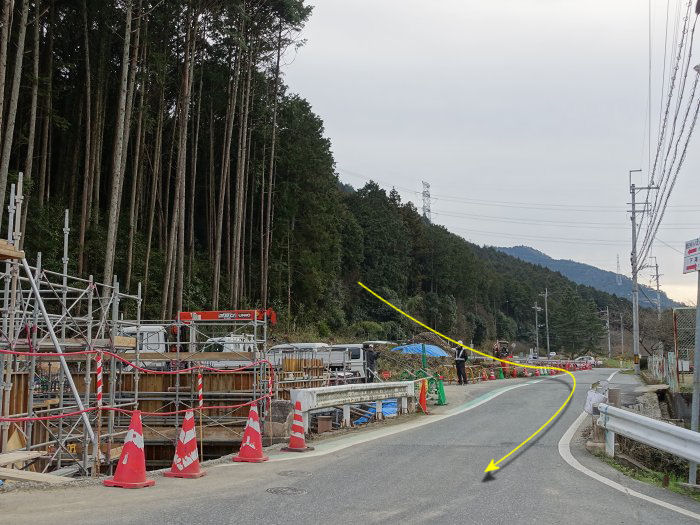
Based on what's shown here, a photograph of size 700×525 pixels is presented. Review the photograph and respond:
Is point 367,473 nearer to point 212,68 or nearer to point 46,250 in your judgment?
point 46,250

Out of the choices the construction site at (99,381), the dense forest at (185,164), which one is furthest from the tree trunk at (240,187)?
the construction site at (99,381)

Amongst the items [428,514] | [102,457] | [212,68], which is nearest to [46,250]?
[102,457]

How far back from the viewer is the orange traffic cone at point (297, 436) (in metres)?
11.0

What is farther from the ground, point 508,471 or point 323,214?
point 323,214

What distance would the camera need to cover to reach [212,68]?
1737 inches

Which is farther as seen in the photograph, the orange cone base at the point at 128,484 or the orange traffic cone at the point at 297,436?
the orange traffic cone at the point at 297,436

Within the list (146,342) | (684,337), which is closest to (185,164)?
(146,342)

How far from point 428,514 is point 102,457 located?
28.2ft

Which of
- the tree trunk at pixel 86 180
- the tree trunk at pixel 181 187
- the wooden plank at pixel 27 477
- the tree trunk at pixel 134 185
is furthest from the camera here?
the tree trunk at pixel 134 185

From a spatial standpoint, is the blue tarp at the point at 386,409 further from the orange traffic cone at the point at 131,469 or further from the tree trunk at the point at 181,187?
the tree trunk at the point at 181,187

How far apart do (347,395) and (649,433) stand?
6894 mm

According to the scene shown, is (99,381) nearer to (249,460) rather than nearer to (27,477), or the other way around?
(27,477)

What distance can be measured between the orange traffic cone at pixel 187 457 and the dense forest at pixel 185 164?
15.4m

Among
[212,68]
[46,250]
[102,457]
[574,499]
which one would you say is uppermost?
[212,68]
